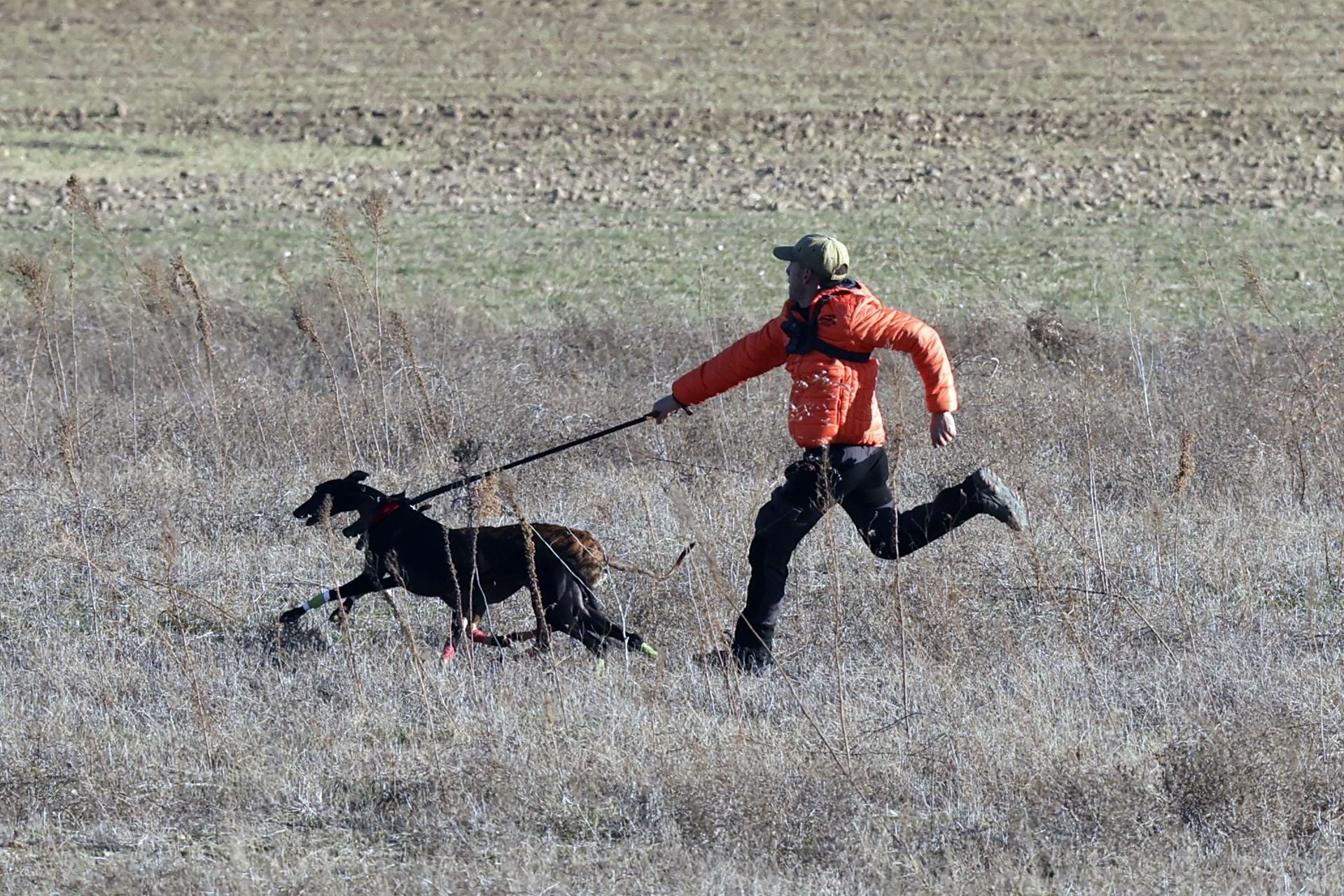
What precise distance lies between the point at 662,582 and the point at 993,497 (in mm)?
1395

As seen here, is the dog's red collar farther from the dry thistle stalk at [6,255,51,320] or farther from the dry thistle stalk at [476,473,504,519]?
the dry thistle stalk at [6,255,51,320]

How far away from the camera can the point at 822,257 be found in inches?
205

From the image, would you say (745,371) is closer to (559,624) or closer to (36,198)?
(559,624)

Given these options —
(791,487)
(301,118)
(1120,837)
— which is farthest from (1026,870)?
(301,118)

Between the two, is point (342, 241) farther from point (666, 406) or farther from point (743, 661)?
point (743, 661)

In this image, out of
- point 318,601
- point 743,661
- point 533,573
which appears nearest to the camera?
point 533,573

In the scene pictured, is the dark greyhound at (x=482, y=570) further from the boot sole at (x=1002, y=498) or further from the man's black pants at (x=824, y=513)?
the boot sole at (x=1002, y=498)

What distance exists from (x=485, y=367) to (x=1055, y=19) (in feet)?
115

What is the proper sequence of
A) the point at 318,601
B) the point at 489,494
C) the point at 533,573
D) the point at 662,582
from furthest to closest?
the point at 662,582 → the point at 318,601 → the point at 533,573 → the point at 489,494

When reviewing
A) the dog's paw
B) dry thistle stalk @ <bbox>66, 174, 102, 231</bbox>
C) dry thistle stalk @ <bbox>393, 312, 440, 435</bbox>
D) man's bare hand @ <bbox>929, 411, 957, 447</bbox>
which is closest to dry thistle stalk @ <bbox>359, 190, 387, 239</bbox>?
dry thistle stalk @ <bbox>393, 312, 440, 435</bbox>

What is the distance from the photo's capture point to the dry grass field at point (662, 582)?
4.15m

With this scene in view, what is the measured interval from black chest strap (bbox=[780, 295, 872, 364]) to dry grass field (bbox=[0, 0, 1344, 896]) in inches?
19.3

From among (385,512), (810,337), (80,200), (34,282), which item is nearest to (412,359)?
(385,512)

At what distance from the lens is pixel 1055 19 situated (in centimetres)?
4153
